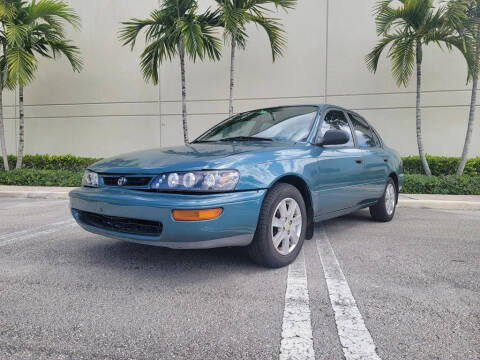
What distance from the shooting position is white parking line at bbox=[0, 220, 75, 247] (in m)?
4.07

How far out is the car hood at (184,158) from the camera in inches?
108

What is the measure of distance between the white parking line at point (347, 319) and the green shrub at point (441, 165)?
6.98m

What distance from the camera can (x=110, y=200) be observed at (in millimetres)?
2803

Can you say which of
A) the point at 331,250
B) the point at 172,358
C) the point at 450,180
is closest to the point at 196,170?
the point at 172,358

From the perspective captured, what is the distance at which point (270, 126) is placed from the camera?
386 cm

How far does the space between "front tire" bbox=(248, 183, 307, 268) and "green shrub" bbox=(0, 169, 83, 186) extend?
7561mm

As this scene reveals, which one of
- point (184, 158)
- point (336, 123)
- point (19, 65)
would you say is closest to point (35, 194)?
point (19, 65)

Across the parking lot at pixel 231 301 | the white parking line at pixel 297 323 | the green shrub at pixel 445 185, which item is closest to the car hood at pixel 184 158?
the parking lot at pixel 231 301

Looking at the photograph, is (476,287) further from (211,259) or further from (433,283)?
(211,259)

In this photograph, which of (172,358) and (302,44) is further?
(302,44)

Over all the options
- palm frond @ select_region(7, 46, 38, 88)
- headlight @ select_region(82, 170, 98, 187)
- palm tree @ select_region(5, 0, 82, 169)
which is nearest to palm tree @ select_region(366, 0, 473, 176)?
headlight @ select_region(82, 170, 98, 187)

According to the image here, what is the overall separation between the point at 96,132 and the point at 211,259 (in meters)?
9.89

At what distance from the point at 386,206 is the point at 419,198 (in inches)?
102

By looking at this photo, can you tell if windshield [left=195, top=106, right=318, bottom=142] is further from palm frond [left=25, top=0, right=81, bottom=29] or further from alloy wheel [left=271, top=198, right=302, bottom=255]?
palm frond [left=25, top=0, right=81, bottom=29]
